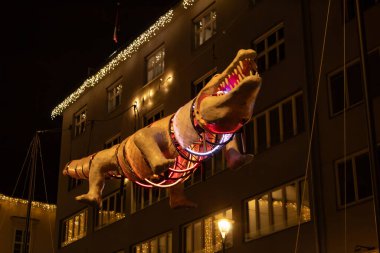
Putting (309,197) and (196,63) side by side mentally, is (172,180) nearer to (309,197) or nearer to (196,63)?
(309,197)

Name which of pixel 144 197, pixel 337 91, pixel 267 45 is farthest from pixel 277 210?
pixel 144 197

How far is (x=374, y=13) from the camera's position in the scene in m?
19.2

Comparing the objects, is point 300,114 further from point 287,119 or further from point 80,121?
point 80,121

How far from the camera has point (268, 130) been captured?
73.2ft

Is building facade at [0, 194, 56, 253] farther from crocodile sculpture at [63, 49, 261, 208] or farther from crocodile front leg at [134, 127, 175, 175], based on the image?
crocodile front leg at [134, 127, 175, 175]

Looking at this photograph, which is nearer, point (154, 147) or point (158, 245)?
point (154, 147)

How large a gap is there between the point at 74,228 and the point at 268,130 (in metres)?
15.2

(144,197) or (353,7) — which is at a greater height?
(353,7)

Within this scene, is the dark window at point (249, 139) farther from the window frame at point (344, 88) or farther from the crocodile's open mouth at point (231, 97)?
the crocodile's open mouth at point (231, 97)

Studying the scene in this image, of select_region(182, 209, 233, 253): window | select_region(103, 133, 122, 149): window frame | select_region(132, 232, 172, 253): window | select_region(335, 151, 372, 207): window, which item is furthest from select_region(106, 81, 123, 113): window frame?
select_region(335, 151, 372, 207): window

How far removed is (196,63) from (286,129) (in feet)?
20.1

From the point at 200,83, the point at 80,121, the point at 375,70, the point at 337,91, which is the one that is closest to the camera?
the point at 375,70

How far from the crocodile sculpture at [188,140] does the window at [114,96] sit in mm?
20340

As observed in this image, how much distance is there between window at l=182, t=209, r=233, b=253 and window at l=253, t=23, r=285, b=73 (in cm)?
514
